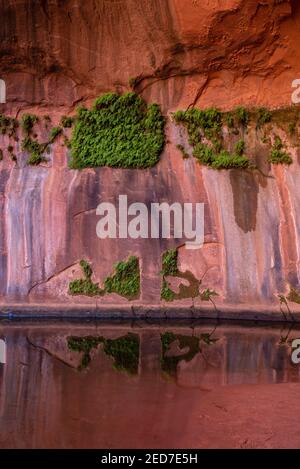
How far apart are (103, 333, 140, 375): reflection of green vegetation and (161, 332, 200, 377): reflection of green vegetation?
1.14 ft

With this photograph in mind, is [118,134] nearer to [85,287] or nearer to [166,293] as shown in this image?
[85,287]

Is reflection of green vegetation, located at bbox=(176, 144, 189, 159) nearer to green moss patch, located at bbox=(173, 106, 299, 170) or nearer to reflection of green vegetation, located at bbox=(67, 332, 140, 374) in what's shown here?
green moss patch, located at bbox=(173, 106, 299, 170)

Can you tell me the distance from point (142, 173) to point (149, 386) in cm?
482

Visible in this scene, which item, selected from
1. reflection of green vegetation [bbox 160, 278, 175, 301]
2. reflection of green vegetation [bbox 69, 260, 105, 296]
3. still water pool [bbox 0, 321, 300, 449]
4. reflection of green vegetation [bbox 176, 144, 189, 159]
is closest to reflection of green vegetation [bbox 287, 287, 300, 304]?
still water pool [bbox 0, 321, 300, 449]

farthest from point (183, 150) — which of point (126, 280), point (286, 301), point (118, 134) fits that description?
point (286, 301)

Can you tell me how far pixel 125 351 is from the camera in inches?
311

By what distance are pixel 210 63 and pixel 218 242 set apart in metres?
2.96

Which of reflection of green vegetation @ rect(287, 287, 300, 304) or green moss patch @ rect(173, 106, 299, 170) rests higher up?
green moss patch @ rect(173, 106, 299, 170)

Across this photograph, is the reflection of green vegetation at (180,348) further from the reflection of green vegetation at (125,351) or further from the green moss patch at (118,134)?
the green moss patch at (118,134)

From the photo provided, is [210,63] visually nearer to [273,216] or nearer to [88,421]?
[273,216]

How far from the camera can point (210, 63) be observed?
9.98 metres

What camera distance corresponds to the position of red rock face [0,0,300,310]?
9.61m

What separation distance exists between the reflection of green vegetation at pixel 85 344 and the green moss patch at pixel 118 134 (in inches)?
127

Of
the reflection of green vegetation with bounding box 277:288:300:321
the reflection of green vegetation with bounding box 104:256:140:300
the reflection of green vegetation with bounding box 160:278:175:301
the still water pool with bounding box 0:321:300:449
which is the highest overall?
the reflection of green vegetation with bounding box 104:256:140:300
